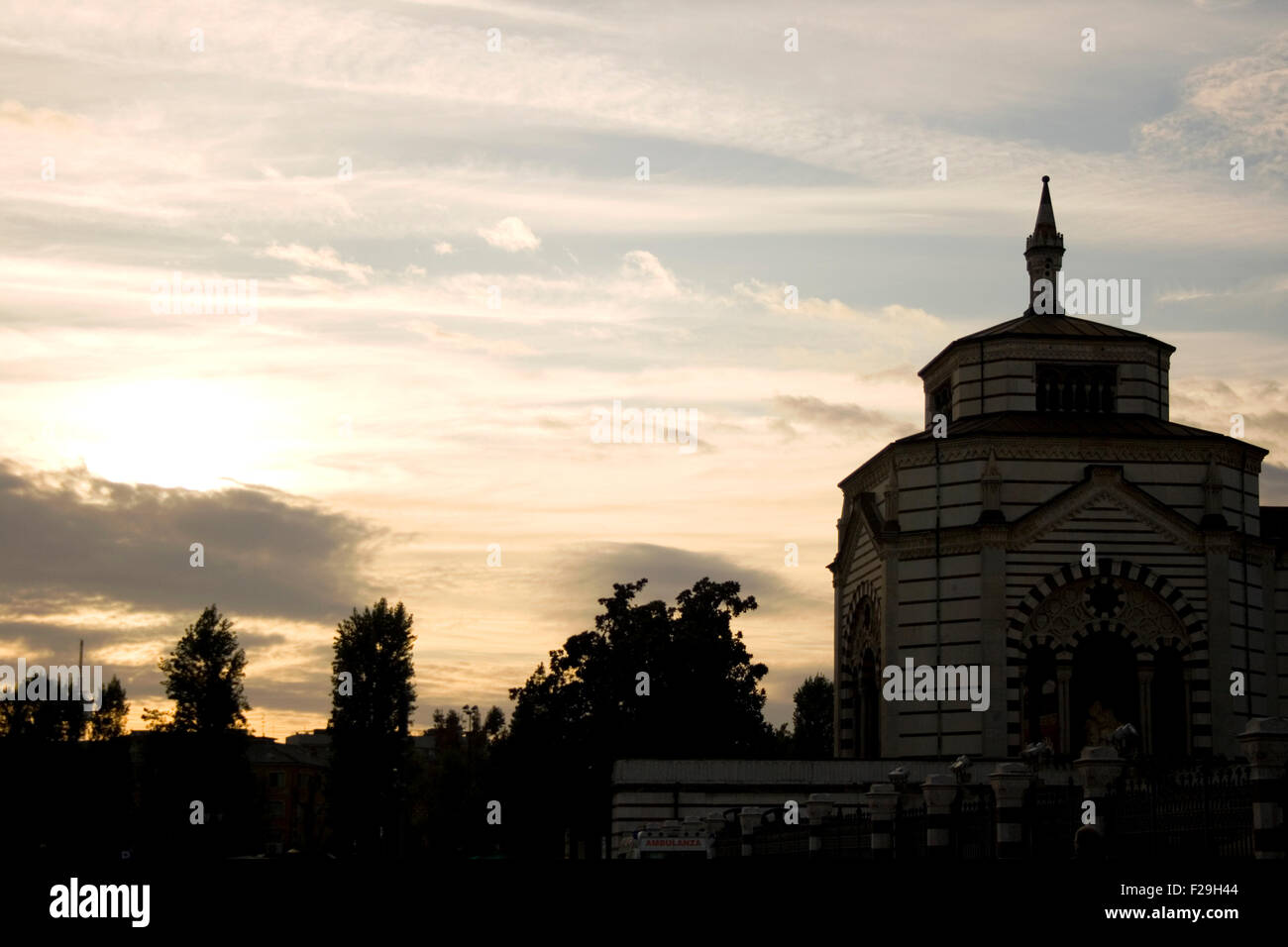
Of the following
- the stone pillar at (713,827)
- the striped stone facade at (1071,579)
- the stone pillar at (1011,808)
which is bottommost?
the stone pillar at (713,827)

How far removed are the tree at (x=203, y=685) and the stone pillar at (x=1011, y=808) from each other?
5644 centimetres

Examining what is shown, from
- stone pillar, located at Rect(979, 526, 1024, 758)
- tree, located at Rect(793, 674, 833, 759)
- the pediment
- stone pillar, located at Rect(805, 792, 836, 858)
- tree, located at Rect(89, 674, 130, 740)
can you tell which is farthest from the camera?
tree, located at Rect(793, 674, 833, 759)

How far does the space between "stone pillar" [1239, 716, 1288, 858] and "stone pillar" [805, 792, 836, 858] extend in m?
14.0

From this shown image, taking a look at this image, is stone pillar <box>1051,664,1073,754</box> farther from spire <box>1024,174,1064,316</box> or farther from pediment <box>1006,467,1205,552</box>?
spire <box>1024,174,1064,316</box>

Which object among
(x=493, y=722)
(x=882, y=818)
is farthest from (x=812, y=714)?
(x=882, y=818)

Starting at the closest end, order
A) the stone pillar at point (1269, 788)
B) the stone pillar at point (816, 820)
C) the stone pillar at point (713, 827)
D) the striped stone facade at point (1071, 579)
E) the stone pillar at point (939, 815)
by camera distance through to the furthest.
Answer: the stone pillar at point (1269, 788)
the stone pillar at point (939, 815)
the stone pillar at point (816, 820)
the stone pillar at point (713, 827)
the striped stone facade at point (1071, 579)

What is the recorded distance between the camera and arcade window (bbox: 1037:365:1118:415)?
189 ft

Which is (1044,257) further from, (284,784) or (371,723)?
(284,784)

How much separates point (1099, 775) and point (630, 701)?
3934 cm

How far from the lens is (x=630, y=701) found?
6769cm

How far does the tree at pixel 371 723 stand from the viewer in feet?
259

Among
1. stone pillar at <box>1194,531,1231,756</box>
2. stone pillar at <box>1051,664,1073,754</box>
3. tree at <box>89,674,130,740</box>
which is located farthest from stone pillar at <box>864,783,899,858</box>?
tree at <box>89,674,130,740</box>

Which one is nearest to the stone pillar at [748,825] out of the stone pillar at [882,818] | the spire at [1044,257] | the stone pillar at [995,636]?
the stone pillar at [882,818]

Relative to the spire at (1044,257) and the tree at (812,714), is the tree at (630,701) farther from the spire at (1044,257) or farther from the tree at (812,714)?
the tree at (812,714)
